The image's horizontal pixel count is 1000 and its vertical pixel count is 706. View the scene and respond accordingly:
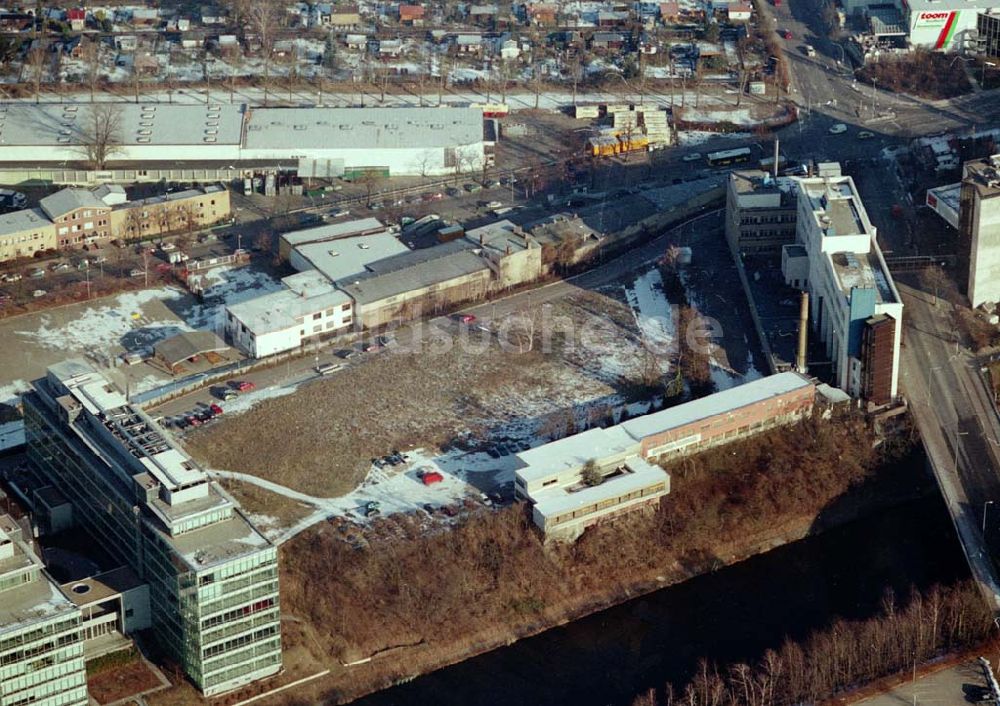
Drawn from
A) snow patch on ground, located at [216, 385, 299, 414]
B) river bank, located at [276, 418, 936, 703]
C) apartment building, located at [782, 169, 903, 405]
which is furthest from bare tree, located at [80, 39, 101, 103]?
river bank, located at [276, 418, 936, 703]

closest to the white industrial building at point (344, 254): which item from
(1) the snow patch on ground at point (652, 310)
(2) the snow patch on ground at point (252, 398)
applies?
(2) the snow patch on ground at point (252, 398)

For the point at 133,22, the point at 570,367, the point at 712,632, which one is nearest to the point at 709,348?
the point at 570,367

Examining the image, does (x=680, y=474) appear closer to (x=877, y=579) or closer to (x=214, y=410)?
(x=877, y=579)

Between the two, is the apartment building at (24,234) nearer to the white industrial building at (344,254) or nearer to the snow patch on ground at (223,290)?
the snow patch on ground at (223,290)

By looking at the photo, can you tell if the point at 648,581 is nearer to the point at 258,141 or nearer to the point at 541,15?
the point at 258,141

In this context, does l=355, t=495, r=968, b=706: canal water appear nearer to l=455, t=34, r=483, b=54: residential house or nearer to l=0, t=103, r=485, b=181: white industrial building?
l=0, t=103, r=485, b=181: white industrial building

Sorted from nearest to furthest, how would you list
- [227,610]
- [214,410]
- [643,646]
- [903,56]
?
[227,610]
[643,646]
[214,410]
[903,56]
